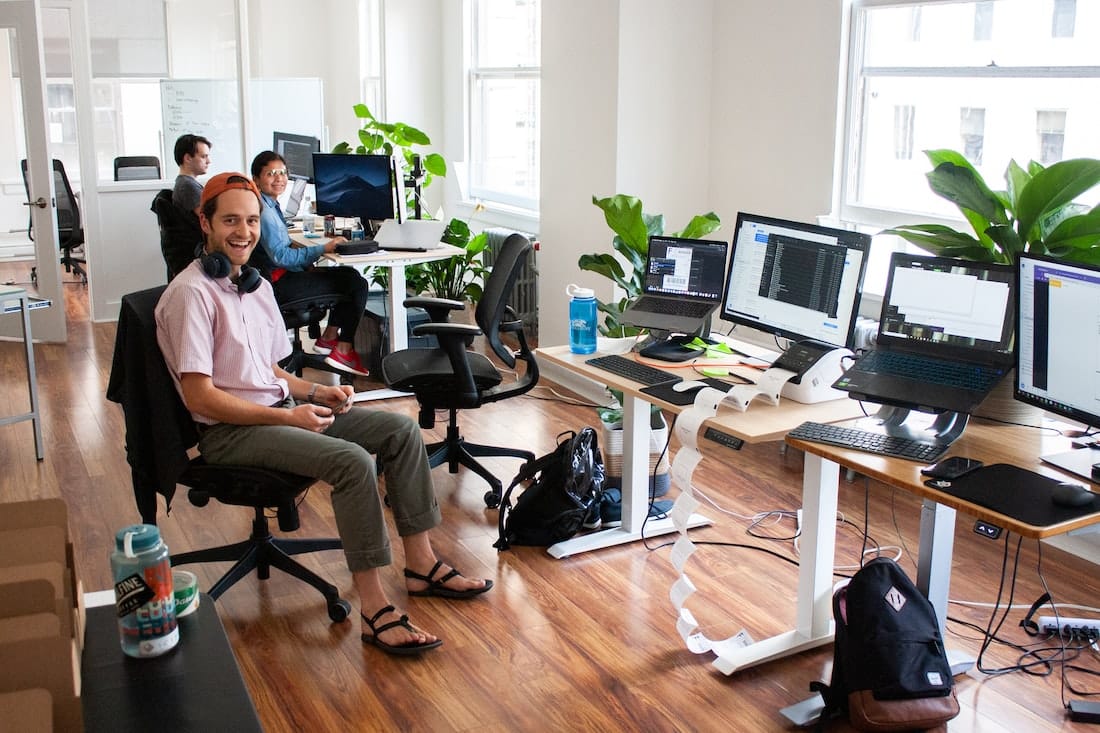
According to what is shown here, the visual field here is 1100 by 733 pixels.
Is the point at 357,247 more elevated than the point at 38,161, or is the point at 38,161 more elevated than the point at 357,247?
the point at 38,161

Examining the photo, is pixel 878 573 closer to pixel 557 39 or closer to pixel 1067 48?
pixel 1067 48

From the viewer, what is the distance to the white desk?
14.8ft

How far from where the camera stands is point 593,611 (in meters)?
3.40

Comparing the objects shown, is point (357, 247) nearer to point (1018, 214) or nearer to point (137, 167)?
point (137, 167)

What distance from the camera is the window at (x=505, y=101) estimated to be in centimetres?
725

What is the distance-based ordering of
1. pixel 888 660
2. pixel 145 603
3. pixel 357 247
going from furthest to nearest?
pixel 357 247, pixel 888 660, pixel 145 603

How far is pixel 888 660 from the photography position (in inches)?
106

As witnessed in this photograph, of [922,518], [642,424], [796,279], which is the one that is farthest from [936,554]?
[642,424]

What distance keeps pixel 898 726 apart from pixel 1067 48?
2434 millimetres

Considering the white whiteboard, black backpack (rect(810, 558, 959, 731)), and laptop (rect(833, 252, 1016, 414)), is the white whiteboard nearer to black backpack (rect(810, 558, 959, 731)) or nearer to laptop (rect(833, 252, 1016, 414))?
laptop (rect(833, 252, 1016, 414))

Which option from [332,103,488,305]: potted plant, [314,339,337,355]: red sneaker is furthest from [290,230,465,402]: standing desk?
[332,103,488,305]: potted plant

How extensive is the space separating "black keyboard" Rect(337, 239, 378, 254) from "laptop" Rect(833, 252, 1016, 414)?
2926 millimetres

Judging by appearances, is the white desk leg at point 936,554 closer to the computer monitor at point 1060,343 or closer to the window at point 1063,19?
the computer monitor at point 1060,343

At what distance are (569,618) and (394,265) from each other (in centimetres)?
254
